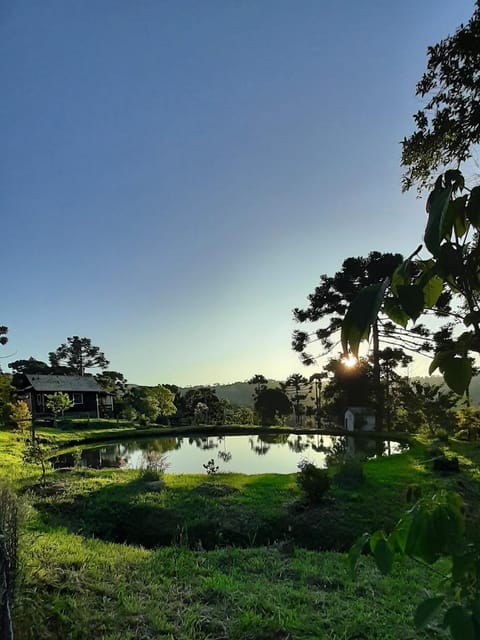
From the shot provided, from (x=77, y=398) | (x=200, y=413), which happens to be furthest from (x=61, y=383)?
(x=200, y=413)

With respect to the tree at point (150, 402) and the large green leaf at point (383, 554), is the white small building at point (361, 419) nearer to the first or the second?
the tree at point (150, 402)

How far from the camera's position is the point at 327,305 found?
20062mm

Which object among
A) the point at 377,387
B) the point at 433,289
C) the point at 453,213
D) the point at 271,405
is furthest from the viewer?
the point at 271,405

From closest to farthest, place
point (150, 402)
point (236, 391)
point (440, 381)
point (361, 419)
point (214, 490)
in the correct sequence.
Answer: point (214, 490) < point (361, 419) < point (440, 381) < point (150, 402) < point (236, 391)

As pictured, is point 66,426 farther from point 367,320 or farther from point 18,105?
point 367,320

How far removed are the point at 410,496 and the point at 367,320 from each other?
70 centimetres

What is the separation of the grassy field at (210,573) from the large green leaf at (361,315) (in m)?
0.29

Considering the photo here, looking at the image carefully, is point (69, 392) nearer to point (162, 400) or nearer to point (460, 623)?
point (162, 400)

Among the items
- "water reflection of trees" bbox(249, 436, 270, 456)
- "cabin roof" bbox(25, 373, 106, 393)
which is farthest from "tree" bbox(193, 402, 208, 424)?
"water reflection of trees" bbox(249, 436, 270, 456)

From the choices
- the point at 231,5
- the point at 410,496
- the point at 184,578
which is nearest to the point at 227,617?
the point at 184,578

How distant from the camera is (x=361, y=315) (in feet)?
1.87

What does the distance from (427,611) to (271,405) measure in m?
33.2

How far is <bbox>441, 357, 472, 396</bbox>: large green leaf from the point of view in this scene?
2.26 feet

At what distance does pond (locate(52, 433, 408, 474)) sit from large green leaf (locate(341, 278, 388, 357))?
10.3 m
